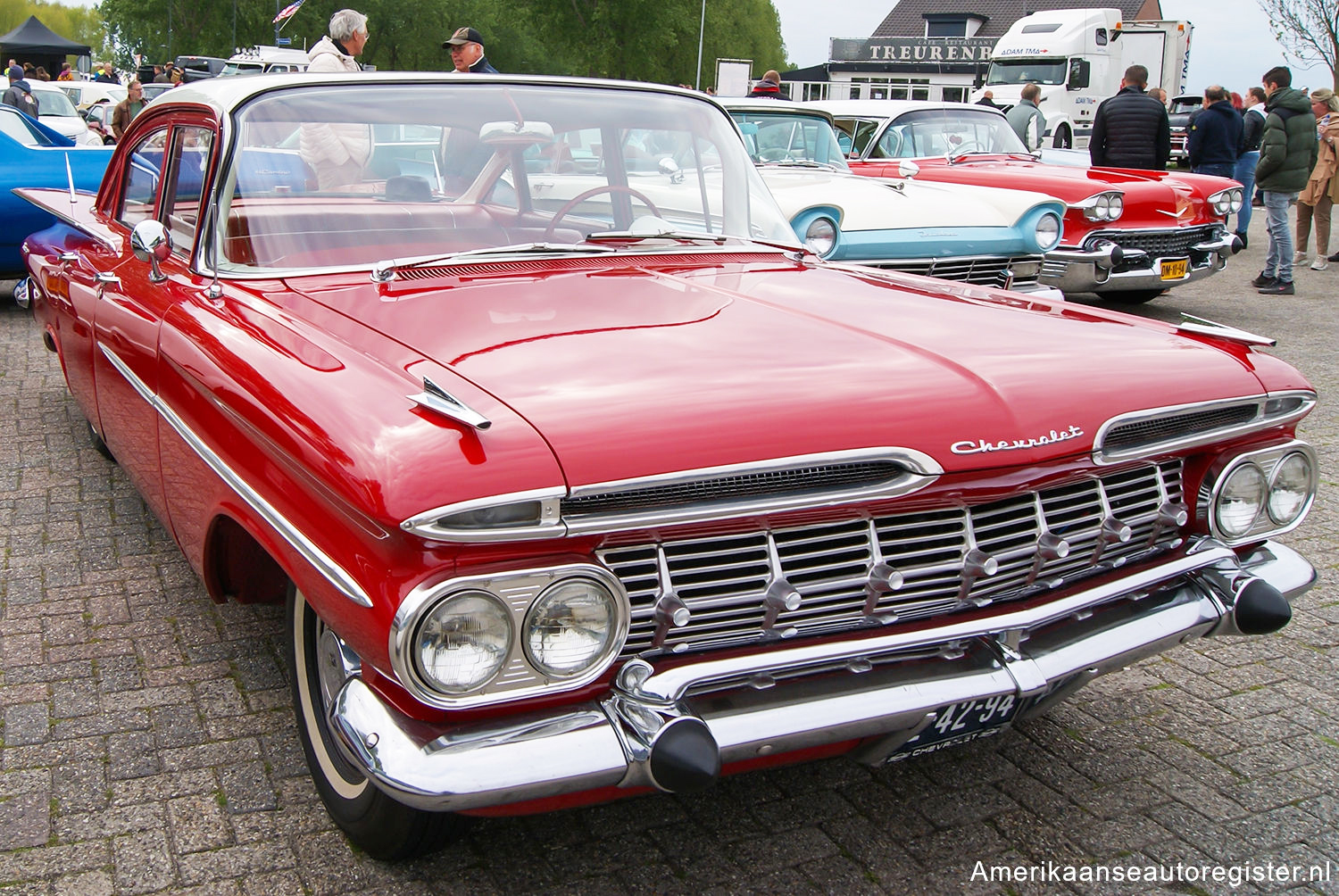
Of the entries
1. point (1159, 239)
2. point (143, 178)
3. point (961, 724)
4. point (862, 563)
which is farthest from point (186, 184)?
point (1159, 239)

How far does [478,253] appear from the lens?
2943mm

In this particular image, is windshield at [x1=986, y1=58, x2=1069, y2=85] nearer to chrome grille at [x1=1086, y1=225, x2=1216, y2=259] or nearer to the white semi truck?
the white semi truck

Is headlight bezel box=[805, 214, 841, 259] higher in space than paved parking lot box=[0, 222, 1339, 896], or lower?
higher

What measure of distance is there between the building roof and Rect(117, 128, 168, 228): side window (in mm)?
51697

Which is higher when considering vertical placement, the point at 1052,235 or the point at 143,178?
the point at 143,178

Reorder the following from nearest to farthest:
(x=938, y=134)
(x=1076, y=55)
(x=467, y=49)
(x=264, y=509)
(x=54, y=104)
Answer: (x=264, y=509)
(x=467, y=49)
(x=938, y=134)
(x=54, y=104)
(x=1076, y=55)

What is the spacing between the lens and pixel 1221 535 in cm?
260

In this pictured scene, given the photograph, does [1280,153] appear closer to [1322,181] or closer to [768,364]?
[1322,181]

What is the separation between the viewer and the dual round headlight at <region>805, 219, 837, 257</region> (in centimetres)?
646

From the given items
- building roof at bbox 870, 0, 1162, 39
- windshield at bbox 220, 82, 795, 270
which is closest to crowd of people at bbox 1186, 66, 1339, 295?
windshield at bbox 220, 82, 795, 270

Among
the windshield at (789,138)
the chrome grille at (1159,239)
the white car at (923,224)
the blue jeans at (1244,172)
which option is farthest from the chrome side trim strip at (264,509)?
the blue jeans at (1244,172)

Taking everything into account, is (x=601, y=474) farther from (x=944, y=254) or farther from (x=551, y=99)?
(x=944, y=254)

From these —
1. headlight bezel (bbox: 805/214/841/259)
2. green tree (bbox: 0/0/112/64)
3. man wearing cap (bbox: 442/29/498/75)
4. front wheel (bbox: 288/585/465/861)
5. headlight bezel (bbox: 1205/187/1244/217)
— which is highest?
green tree (bbox: 0/0/112/64)

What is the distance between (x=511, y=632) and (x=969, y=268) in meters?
5.84
